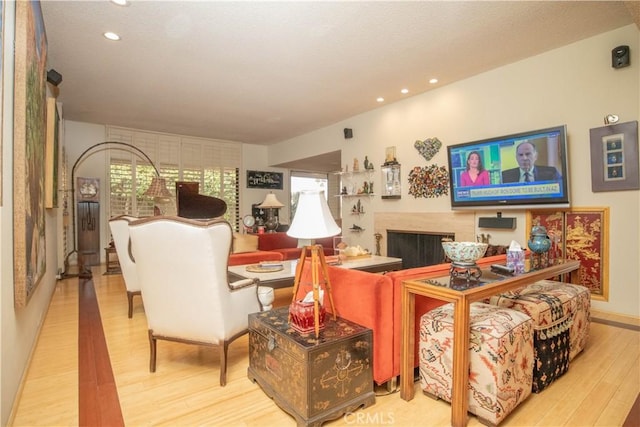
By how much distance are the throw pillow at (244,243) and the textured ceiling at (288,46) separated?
2.06 meters

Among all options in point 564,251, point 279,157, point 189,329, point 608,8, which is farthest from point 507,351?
point 279,157

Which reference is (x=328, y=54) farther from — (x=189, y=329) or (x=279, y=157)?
(x=279, y=157)

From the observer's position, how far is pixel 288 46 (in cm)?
338

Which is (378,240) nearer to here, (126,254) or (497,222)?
(497,222)

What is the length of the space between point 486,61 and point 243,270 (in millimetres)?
3600

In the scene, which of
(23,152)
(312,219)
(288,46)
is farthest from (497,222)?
(23,152)

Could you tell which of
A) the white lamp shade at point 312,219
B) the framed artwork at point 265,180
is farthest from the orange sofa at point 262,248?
the framed artwork at point 265,180

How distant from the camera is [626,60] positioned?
307 cm

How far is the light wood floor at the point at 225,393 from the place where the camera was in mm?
1701

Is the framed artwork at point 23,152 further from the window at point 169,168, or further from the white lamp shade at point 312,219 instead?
the window at point 169,168

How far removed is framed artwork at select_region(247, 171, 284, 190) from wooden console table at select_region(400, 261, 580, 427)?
22.6ft

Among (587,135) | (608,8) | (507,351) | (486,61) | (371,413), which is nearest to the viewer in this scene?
(507,351)

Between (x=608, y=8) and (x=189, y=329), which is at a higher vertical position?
(x=608, y=8)

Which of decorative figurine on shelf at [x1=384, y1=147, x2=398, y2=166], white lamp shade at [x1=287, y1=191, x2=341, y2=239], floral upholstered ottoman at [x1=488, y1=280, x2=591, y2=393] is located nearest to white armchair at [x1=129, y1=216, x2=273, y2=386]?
white lamp shade at [x1=287, y1=191, x2=341, y2=239]
